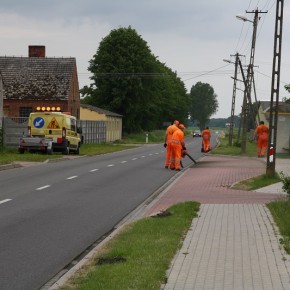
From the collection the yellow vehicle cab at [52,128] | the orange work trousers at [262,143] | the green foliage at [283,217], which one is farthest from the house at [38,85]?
the green foliage at [283,217]

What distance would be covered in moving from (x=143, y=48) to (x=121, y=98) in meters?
6.88

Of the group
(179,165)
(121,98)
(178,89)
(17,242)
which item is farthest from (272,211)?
A: (178,89)

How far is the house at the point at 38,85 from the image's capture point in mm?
58625

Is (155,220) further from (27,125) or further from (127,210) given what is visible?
(27,125)

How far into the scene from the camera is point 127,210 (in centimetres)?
1378

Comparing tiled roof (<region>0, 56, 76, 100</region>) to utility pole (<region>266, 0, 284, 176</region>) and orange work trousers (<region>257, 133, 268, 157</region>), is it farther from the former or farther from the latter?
utility pole (<region>266, 0, 284, 176</region>)

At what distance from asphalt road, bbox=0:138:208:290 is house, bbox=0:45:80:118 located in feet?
115

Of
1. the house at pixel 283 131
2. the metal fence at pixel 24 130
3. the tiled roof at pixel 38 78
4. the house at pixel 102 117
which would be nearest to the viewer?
the metal fence at pixel 24 130

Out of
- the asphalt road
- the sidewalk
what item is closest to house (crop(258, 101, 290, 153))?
the asphalt road

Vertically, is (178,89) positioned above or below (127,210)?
above

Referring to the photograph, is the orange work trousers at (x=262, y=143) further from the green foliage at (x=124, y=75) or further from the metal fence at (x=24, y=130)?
the green foliage at (x=124, y=75)

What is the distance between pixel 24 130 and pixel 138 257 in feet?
112

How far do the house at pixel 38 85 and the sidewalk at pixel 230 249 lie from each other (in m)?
43.9

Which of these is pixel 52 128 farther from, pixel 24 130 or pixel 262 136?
pixel 262 136
